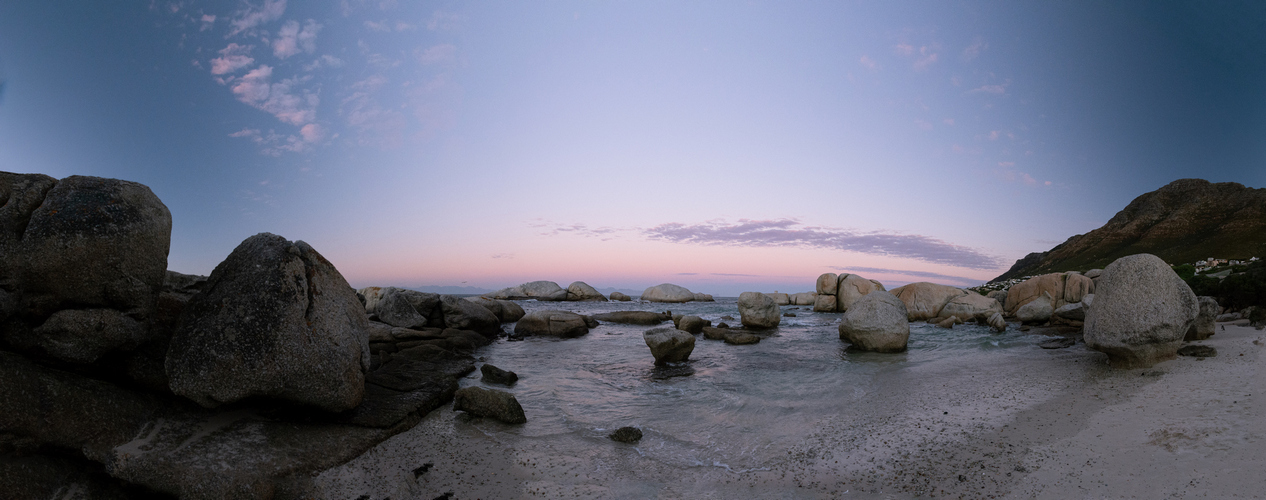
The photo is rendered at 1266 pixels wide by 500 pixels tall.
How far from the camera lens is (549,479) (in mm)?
6109

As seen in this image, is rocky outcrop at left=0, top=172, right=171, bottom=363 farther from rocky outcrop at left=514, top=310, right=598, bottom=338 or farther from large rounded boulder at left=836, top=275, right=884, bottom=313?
large rounded boulder at left=836, top=275, right=884, bottom=313

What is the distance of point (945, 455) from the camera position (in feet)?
20.8

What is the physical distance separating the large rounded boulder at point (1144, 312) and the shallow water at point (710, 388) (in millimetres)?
3544

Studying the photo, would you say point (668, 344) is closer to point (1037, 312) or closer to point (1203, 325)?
point (1203, 325)

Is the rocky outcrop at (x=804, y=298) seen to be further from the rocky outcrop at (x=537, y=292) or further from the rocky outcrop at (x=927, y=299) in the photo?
the rocky outcrop at (x=537, y=292)

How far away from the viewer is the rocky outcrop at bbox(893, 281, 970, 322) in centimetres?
2936

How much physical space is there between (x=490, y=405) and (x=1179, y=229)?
3929 inches

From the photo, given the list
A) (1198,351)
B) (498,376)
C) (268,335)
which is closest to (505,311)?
(498,376)

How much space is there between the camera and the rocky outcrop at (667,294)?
227ft

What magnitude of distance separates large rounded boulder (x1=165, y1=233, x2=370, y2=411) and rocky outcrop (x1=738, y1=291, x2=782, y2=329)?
821 inches

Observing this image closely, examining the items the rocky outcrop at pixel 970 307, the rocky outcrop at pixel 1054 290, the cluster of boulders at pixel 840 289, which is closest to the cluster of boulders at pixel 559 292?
the cluster of boulders at pixel 840 289

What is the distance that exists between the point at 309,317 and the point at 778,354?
14.3 metres

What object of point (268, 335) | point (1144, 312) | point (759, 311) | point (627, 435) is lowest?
point (627, 435)

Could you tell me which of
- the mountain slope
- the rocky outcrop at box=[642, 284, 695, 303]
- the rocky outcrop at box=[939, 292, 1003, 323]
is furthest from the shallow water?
the mountain slope
